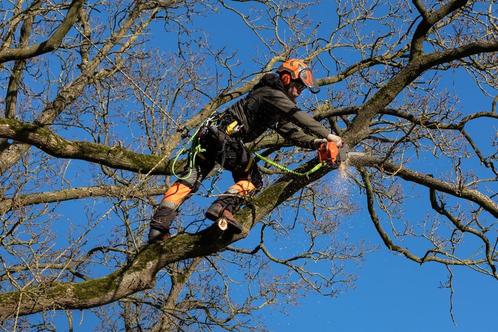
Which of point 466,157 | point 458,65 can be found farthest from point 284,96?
point 458,65

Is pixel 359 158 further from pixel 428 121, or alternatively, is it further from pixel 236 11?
pixel 236 11

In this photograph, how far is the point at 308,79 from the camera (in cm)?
509

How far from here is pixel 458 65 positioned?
682cm

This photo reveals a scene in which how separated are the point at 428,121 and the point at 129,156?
2769mm

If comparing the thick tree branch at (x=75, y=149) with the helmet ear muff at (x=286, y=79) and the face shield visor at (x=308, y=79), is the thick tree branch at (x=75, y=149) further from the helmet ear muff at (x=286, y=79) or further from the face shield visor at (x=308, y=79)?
the face shield visor at (x=308, y=79)

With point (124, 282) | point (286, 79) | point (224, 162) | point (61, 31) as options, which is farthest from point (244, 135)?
point (61, 31)

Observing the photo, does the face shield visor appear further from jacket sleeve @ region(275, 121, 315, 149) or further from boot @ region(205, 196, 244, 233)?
boot @ region(205, 196, 244, 233)

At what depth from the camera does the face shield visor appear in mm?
5039

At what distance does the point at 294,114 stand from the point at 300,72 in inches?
14.4

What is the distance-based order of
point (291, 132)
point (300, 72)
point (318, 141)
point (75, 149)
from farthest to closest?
point (75, 149) → point (291, 132) → point (300, 72) → point (318, 141)

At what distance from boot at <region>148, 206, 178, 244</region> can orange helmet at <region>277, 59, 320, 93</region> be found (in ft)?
4.25

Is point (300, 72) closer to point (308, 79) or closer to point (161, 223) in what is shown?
point (308, 79)

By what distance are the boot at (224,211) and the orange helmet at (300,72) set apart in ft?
3.23

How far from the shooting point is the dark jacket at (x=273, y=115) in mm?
4883
